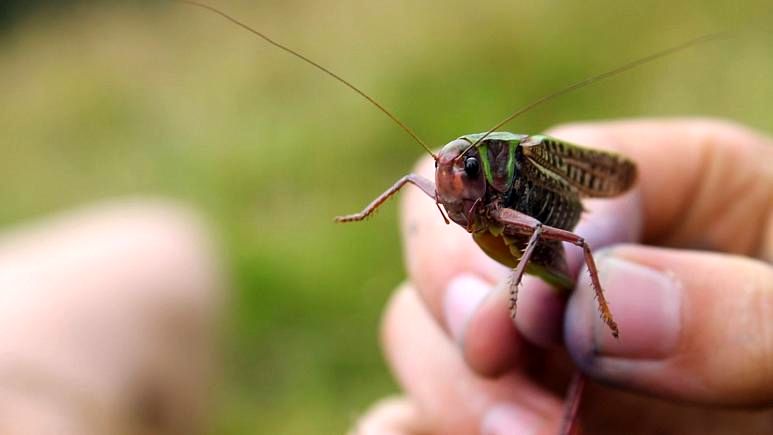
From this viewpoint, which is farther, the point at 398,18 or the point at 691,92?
the point at 398,18

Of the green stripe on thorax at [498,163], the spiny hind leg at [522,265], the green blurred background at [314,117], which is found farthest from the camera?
the green blurred background at [314,117]

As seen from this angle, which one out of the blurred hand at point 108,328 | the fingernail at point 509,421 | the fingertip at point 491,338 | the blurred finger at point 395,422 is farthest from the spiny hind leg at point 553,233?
the blurred hand at point 108,328

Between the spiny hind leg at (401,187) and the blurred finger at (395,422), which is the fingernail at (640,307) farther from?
the blurred finger at (395,422)

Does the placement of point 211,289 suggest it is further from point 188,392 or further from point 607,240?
point 607,240

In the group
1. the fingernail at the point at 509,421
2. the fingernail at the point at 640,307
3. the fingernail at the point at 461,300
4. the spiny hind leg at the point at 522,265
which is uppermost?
the spiny hind leg at the point at 522,265

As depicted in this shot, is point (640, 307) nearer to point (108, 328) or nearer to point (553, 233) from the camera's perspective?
point (553, 233)

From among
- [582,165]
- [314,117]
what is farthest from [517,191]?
[314,117]

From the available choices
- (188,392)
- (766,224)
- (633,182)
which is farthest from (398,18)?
(633,182)

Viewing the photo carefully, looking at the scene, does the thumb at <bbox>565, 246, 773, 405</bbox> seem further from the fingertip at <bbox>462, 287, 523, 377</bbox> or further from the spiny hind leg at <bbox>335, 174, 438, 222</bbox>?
the spiny hind leg at <bbox>335, 174, 438, 222</bbox>
